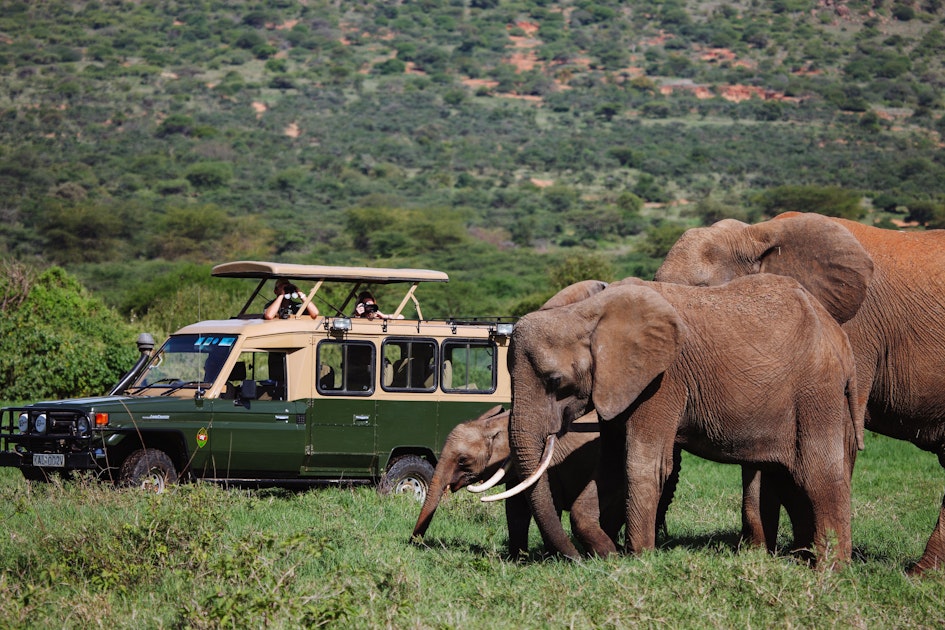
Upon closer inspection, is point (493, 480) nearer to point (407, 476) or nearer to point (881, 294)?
point (881, 294)

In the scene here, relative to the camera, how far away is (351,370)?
1371 cm

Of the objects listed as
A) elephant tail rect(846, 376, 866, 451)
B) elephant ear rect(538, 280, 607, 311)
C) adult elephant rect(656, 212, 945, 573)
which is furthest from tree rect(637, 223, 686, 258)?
elephant tail rect(846, 376, 866, 451)

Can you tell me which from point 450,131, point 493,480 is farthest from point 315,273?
point 450,131

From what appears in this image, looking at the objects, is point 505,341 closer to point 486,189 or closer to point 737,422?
point 737,422

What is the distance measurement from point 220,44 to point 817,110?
55.1 metres

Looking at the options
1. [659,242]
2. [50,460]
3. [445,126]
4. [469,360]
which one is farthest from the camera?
[445,126]

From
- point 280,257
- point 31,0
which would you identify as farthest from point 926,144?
point 31,0

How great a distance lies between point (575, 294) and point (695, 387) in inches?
44.4

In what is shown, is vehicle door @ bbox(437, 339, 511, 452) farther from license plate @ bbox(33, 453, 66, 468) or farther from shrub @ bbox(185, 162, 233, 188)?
shrub @ bbox(185, 162, 233, 188)

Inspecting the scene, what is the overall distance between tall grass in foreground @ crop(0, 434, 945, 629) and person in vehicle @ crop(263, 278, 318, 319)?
3415 millimetres

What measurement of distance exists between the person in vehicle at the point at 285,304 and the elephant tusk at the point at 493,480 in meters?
4.58

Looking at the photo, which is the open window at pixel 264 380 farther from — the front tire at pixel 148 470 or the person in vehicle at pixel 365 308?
the person in vehicle at pixel 365 308

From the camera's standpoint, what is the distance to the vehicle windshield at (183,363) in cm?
1303

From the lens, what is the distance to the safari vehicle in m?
12.3
